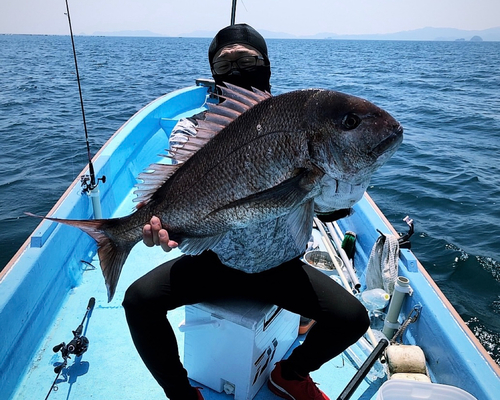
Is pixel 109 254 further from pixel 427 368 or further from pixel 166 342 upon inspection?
pixel 427 368

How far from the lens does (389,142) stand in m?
1.75

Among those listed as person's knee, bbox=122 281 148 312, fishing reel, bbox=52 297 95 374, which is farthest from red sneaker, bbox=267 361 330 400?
fishing reel, bbox=52 297 95 374

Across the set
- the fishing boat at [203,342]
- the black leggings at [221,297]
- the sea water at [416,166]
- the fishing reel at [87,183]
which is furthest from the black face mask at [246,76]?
the sea water at [416,166]

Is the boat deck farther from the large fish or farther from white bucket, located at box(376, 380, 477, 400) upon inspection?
the large fish

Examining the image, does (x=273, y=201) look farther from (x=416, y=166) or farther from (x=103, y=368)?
(x=416, y=166)

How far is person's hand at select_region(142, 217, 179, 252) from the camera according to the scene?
6.87 feet

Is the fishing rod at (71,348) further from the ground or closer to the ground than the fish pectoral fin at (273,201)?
closer to the ground

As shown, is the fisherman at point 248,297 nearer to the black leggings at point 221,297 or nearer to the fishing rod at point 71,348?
the black leggings at point 221,297

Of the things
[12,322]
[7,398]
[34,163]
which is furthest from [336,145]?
[34,163]

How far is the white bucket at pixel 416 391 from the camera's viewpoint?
235cm

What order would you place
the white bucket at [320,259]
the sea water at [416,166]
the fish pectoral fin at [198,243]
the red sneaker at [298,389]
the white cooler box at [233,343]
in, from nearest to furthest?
the fish pectoral fin at [198,243] → the white cooler box at [233,343] → the red sneaker at [298,389] → the white bucket at [320,259] → the sea water at [416,166]

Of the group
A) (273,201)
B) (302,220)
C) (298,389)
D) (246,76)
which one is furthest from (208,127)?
(298,389)

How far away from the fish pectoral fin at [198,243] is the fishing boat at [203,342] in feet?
1.92

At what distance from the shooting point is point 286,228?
2537 mm
